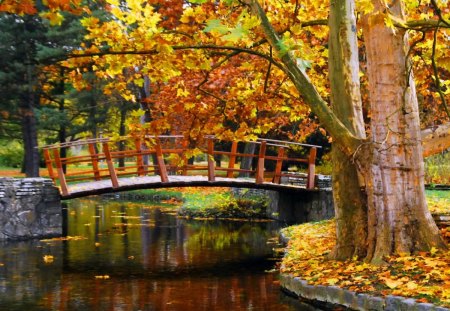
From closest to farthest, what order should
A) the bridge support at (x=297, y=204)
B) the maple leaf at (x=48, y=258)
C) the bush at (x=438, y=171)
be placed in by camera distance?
the maple leaf at (x=48, y=258) < the bridge support at (x=297, y=204) < the bush at (x=438, y=171)

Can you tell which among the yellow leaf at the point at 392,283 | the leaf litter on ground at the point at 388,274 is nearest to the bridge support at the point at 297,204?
the leaf litter on ground at the point at 388,274

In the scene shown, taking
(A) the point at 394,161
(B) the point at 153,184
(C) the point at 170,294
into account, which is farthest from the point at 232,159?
(A) the point at 394,161

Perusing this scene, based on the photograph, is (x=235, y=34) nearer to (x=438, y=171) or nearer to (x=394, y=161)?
(x=394, y=161)

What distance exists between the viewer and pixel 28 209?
57.3ft

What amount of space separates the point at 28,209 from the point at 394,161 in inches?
437

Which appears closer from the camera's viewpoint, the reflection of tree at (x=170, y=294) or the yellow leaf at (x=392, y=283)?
the yellow leaf at (x=392, y=283)

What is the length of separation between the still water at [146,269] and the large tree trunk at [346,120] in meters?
1.33

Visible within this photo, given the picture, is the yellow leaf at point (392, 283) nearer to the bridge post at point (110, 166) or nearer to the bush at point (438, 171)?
the bridge post at point (110, 166)

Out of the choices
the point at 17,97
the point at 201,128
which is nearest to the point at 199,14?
the point at 201,128

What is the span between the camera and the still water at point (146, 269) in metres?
10.1

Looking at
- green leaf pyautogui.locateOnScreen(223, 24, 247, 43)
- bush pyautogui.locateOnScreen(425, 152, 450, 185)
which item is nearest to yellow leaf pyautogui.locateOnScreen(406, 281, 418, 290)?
green leaf pyautogui.locateOnScreen(223, 24, 247, 43)

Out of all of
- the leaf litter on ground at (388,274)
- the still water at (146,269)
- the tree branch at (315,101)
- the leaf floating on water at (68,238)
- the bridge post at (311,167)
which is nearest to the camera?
the leaf litter on ground at (388,274)

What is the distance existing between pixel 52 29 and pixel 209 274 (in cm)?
2049

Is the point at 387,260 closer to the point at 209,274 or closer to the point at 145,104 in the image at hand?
the point at 209,274
